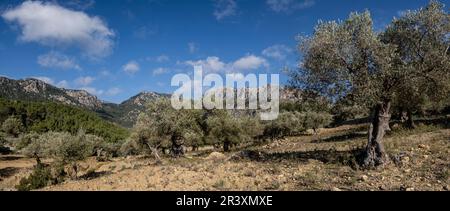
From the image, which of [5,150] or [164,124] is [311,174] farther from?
[5,150]

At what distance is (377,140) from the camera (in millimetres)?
22516

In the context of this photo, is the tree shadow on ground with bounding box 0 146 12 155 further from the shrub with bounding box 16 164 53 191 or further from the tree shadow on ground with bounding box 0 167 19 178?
the shrub with bounding box 16 164 53 191

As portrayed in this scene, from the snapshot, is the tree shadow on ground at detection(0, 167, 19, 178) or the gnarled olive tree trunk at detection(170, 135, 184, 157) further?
the tree shadow on ground at detection(0, 167, 19, 178)

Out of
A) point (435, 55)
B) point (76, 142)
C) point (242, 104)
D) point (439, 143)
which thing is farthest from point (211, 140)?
point (435, 55)

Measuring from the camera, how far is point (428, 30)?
74.4ft

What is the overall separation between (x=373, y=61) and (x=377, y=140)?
473 centimetres

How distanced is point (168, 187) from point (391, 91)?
14368mm

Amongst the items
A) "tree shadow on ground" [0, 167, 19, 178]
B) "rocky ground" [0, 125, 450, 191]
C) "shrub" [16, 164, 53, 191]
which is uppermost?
"rocky ground" [0, 125, 450, 191]

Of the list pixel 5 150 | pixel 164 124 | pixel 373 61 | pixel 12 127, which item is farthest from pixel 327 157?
pixel 12 127

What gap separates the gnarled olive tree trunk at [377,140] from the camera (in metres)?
22.2

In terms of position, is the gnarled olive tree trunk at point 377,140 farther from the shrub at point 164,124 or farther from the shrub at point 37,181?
the shrub at point 164,124

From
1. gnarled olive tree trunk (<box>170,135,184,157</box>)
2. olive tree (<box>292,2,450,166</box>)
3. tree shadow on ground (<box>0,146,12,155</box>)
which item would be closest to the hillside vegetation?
tree shadow on ground (<box>0,146,12,155</box>)

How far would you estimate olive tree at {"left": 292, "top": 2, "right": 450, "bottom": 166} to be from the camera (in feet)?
72.4
